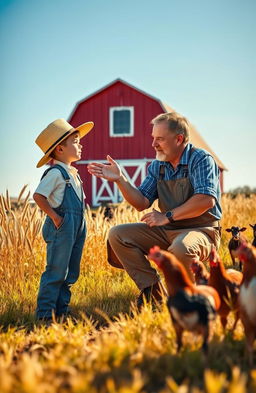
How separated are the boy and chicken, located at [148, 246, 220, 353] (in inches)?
74.0

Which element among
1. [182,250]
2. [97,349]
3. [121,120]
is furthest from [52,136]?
[121,120]

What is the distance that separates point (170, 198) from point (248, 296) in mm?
2334

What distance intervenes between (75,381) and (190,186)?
3084 millimetres

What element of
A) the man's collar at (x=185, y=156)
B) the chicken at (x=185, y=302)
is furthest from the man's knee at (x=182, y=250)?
the chicken at (x=185, y=302)

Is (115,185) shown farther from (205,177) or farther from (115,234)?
(205,177)

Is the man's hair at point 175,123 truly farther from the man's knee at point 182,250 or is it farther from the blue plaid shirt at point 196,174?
the man's knee at point 182,250

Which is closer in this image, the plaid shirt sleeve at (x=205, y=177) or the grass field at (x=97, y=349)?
the grass field at (x=97, y=349)

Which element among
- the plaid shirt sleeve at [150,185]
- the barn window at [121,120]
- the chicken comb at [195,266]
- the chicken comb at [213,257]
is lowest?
the chicken comb at [195,266]

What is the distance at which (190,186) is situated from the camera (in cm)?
492

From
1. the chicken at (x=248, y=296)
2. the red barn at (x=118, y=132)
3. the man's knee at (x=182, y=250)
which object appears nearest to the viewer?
the chicken at (x=248, y=296)

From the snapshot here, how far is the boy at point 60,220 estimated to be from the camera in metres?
4.47

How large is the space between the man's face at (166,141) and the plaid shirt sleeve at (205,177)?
0.26 metres

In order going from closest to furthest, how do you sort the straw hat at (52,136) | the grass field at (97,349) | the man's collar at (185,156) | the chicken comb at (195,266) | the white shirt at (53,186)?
the grass field at (97,349)
the chicken comb at (195,266)
the white shirt at (53,186)
the straw hat at (52,136)
the man's collar at (185,156)

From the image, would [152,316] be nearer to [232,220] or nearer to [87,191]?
[232,220]
